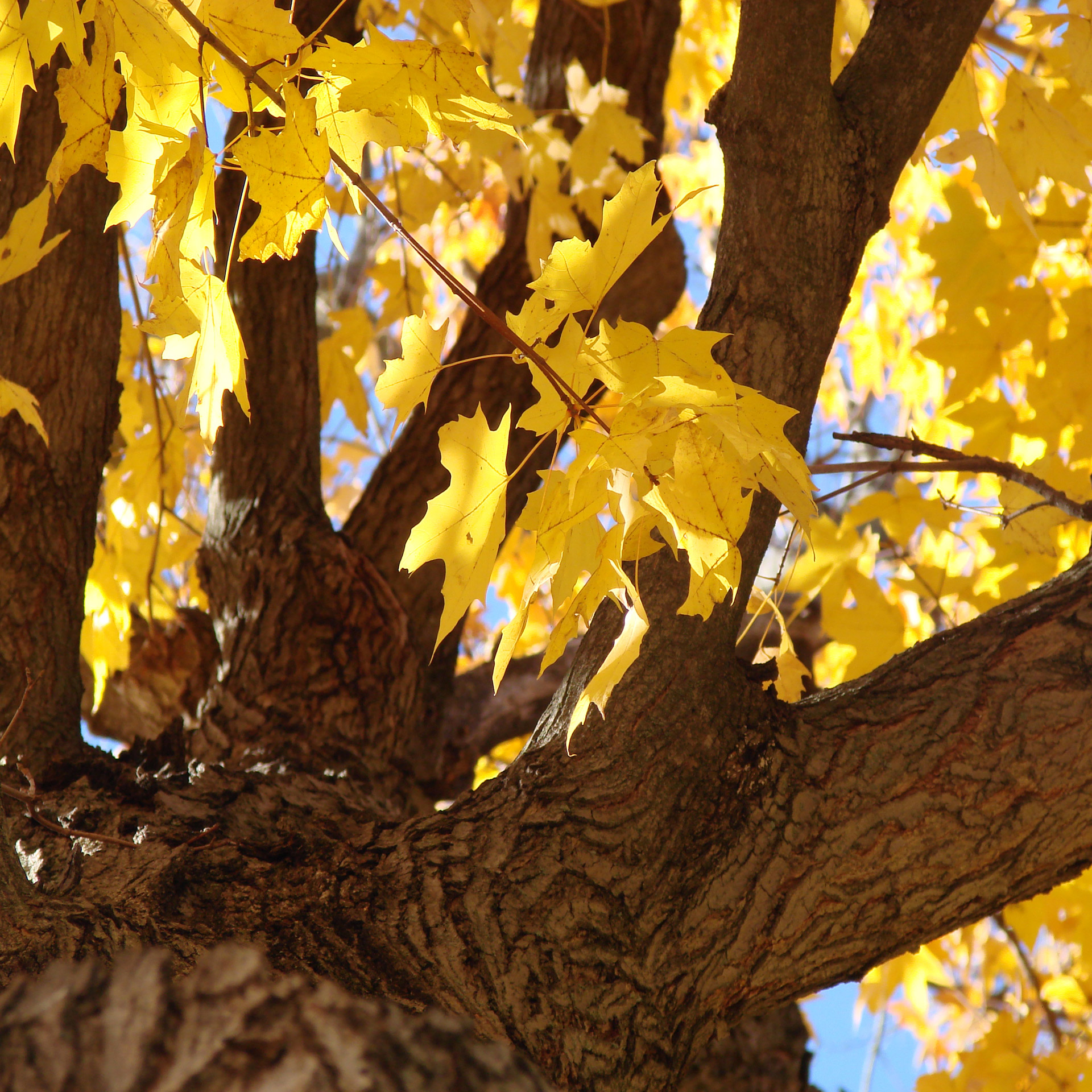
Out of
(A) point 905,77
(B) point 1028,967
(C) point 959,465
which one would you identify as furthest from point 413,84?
(B) point 1028,967

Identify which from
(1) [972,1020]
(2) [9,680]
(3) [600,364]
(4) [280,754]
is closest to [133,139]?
(3) [600,364]

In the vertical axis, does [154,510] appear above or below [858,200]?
above

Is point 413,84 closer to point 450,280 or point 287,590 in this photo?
point 450,280

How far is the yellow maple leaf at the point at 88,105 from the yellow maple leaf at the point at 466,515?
37 cm

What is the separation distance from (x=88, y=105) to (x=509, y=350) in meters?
1.02

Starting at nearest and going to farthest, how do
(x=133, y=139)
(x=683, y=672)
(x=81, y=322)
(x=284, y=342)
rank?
(x=133, y=139), (x=683, y=672), (x=81, y=322), (x=284, y=342)

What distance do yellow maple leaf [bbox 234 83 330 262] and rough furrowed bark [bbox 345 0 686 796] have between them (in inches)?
29.5

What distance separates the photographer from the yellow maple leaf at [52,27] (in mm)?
728

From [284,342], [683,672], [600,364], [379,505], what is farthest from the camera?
[379,505]

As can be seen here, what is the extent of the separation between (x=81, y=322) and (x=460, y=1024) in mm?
1052

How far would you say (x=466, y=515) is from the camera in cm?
75

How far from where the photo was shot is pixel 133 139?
31.1 inches

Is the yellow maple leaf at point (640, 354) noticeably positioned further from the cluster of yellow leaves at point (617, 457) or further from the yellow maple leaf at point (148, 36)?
the yellow maple leaf at point (148, 36)

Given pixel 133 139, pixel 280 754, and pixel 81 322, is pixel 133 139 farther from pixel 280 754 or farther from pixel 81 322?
pixel 280 754
